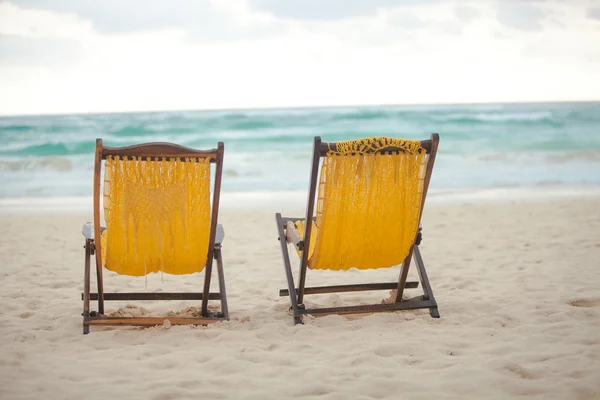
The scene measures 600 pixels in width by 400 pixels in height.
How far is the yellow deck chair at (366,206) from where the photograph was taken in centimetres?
290

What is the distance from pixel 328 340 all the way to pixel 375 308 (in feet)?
1.39

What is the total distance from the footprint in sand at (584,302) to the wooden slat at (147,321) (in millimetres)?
1916

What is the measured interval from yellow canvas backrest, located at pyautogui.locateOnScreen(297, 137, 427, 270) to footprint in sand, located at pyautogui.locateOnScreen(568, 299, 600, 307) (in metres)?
1.02

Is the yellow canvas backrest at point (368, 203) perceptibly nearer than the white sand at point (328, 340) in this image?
No

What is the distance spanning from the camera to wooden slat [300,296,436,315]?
10.3 feet

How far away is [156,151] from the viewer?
2.81 m

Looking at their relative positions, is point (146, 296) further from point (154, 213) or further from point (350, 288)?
point (350, 288)

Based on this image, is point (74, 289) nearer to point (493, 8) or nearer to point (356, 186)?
point (356, 186)

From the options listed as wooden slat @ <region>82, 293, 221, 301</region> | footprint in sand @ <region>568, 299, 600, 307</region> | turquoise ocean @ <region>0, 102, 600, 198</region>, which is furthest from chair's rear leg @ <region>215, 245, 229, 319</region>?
turquoise ocean @ <region>0, 102, 600, 198</region>

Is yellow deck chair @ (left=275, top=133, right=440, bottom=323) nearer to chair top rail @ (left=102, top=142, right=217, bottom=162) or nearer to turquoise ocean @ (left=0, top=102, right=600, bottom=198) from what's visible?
chair top rail @ (left=102, top=142, right=217, bottom=162)

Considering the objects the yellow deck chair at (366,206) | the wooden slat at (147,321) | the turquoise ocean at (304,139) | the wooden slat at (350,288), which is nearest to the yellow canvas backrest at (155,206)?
the wooden slat at (147,321)

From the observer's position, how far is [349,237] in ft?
9.98

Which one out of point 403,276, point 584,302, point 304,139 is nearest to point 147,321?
point 403,276

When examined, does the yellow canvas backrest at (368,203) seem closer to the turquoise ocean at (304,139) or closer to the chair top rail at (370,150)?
the chair top rail at (370,150)
